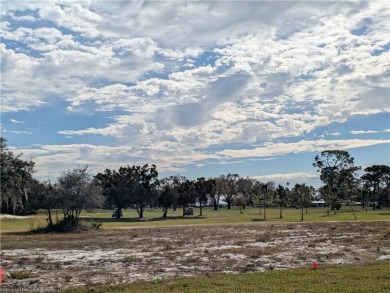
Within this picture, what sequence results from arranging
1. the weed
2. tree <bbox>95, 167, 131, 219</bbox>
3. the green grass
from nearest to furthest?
the green grass → the weed → tree <bbox>95, 167, 131, 219</bbox>

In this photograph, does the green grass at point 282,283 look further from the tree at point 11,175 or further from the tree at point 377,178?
the tree at point 377,178

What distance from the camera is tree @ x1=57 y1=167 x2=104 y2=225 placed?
5881cm

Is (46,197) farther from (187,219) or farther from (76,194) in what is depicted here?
(187,219)

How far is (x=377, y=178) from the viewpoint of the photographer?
497ft

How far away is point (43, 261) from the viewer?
28000mm

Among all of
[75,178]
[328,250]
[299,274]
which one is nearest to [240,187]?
[75,178]

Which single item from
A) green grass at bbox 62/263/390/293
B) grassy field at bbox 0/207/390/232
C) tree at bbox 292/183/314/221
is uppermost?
tree at bbox 292/183/314/221

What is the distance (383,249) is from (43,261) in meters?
21.8

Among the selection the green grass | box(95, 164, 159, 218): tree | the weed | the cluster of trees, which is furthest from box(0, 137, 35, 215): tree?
box(95, 164, 159, 218): tree

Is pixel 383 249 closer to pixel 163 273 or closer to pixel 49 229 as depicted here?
pixel 163 273

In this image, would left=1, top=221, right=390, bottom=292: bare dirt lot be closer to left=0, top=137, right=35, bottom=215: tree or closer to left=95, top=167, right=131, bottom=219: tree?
left=0, top=137, right=35, bottom=215: tree

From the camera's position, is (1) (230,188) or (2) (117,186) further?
(1) (230,188)

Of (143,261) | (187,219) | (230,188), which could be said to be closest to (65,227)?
(143,261)

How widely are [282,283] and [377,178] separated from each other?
146 metres
